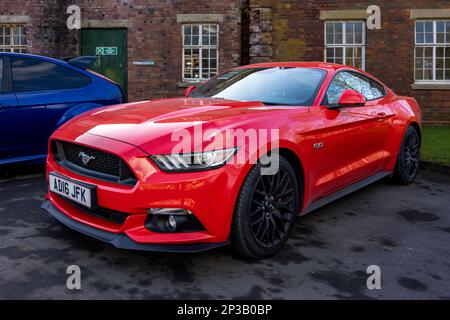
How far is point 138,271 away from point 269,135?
1.26 metres

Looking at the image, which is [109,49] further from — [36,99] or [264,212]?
[264,212]

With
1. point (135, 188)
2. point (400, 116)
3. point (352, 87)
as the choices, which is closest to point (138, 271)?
point (135, 188)

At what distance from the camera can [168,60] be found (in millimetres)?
12500

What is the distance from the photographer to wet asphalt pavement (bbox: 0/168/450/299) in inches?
101

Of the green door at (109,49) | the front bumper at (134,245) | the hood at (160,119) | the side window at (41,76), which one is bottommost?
the front bumper at (134,245)

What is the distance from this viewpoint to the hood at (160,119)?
9.09 feet

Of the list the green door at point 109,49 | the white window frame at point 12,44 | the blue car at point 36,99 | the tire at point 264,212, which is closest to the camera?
the tire at point 264,212

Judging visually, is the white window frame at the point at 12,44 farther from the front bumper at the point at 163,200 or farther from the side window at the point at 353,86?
the front bumper at the point at 163,200

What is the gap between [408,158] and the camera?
5.41 meters

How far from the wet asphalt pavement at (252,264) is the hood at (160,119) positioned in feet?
2.71

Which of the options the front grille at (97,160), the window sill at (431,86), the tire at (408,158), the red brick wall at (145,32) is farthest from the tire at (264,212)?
the window sill at (431,86)

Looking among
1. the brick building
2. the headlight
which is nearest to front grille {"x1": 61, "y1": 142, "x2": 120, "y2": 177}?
the headlight

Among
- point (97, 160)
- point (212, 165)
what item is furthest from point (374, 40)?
point (97, 160)
